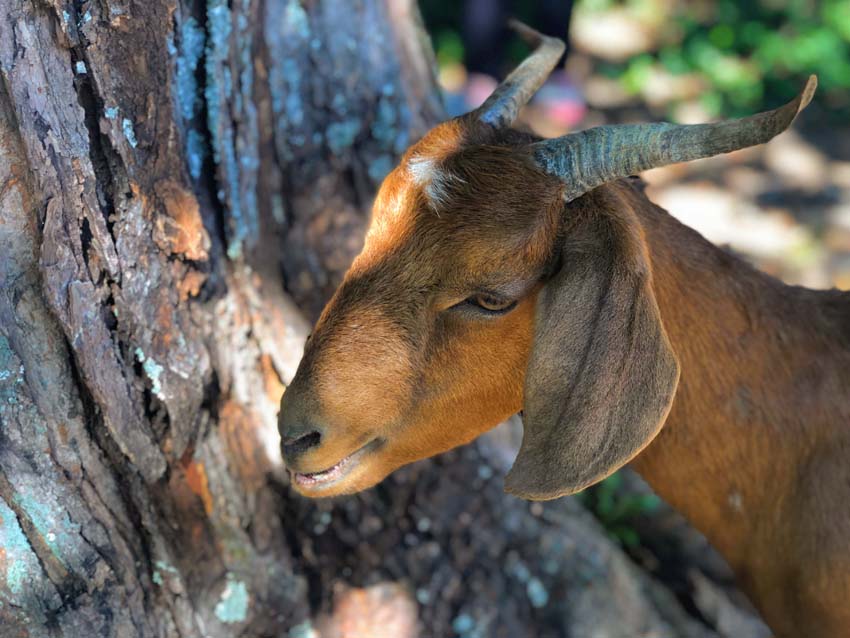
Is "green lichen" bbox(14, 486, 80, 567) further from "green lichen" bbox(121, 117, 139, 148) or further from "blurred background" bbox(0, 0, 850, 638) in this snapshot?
"green lichen" bbox(121, 117, 139, 148)

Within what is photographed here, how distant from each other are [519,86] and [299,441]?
1.29 metres

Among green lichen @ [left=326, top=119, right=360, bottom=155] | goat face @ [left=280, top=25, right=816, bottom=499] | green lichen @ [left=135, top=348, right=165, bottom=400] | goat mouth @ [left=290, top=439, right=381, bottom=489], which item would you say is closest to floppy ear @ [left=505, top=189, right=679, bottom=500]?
goat face @ [left=280, top=25, right=816, bottom=499]

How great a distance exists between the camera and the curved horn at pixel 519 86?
262 cm

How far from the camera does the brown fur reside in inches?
Result: 85.9

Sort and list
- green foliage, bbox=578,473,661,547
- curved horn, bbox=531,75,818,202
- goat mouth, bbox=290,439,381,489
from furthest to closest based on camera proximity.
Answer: green foliage, bbox=578,473,661,547, goat mouth, bbox=290,439,381,489, curved horn, bbox=531,75,818,202

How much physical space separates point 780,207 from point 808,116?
115 cm

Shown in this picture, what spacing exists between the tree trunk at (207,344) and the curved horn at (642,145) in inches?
44.6

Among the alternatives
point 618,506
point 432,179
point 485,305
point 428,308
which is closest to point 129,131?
point 432,179

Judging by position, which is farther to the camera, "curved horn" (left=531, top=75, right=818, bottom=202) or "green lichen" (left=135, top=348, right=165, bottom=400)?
"green lichen" (left=135, top=348, right=165, bottom=400)

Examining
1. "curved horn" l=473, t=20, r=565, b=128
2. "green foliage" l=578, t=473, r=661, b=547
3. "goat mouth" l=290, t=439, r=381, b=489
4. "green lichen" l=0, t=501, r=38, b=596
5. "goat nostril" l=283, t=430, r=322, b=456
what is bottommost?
"green foliage" l=578, t=473, r=661, b=547

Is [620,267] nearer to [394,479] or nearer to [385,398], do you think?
[385,398]

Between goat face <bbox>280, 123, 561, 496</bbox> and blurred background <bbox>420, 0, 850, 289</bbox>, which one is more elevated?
goat face <bbox>280, 123, 561, 496</bbox>

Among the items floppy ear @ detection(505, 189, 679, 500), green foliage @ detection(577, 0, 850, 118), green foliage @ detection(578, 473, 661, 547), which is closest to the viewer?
floppy ear @ detection(505, 189, 679, 500)

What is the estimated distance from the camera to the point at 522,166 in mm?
2344
